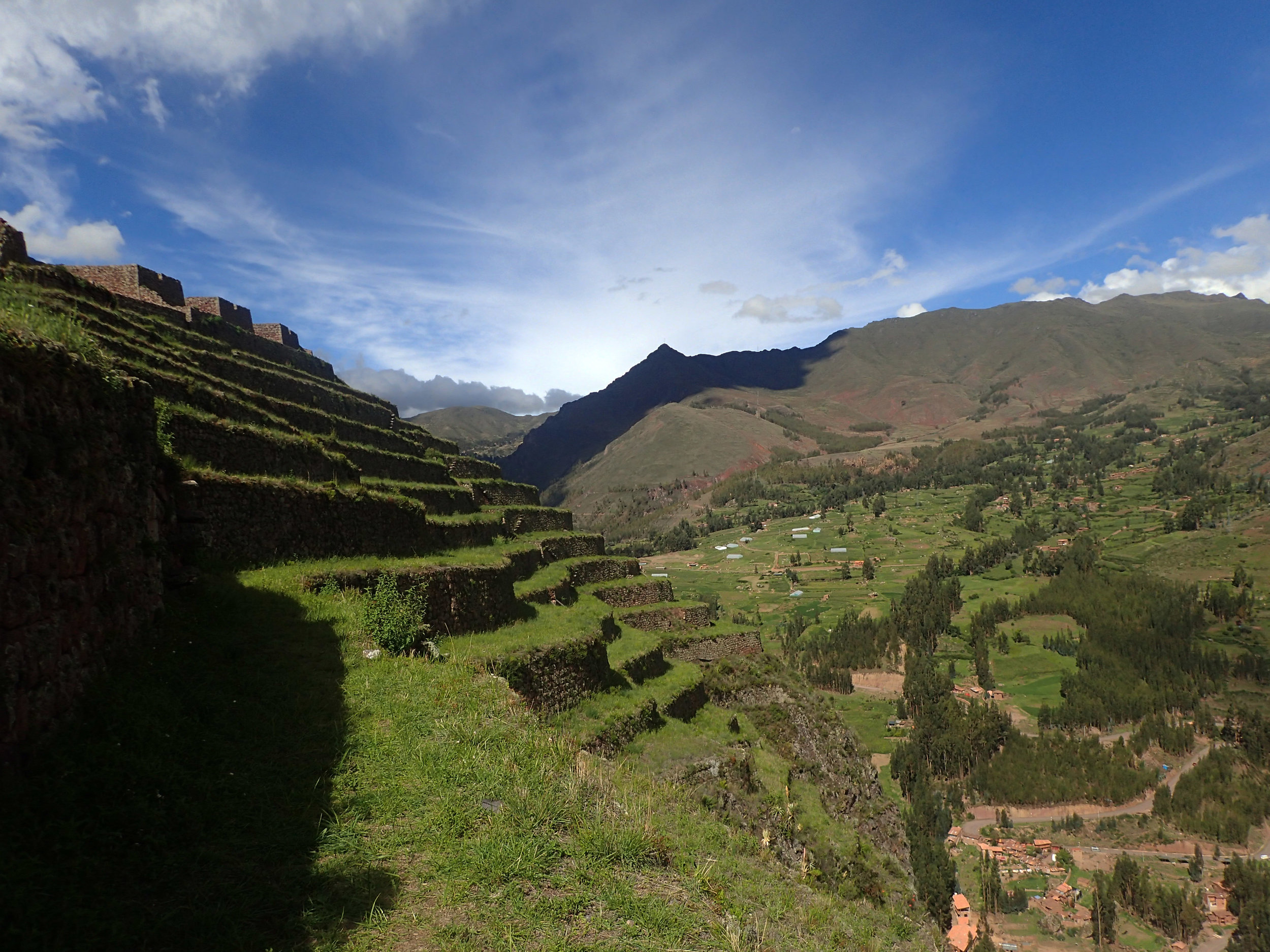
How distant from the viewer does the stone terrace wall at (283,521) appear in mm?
10727

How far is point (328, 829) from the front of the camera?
5.38 m

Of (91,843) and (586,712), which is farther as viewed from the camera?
(586,712)

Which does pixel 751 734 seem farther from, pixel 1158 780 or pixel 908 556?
pixel 908 556

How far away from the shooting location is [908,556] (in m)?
156

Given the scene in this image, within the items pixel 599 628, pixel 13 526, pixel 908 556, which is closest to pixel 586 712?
pixel 599 628

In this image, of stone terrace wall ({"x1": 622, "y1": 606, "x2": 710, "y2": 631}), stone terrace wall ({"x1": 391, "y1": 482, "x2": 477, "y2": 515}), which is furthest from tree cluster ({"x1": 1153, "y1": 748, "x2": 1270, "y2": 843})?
stone terrace wall ({"x1": 391, "y1": 482, "x2": 477, "y2": 515})

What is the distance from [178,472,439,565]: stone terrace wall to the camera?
35.2ft

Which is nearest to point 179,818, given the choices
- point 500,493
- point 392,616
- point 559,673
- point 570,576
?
point 392,616

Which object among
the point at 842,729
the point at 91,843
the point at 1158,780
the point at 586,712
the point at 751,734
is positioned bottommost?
the point at 1158,780

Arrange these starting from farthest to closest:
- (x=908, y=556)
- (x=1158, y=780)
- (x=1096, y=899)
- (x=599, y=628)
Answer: (x=908, y=556), (x=1158, y=780), (x=1096, y=899), (x=599, y=628)

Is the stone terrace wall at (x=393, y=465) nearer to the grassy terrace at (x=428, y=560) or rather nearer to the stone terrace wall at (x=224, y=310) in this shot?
the grassy terrace at (x=428, y=560)

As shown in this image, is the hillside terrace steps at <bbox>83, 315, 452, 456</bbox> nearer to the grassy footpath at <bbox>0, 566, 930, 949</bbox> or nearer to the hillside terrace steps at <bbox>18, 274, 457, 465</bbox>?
the hillside terrace steps at <bbox>18, 274, 457, 465</bbox>

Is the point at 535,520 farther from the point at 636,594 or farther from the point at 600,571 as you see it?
the point at 636,594

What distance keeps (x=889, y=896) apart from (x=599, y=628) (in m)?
12.5
